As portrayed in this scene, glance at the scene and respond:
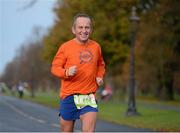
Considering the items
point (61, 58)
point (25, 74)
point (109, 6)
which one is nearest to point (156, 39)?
point (109, 6)

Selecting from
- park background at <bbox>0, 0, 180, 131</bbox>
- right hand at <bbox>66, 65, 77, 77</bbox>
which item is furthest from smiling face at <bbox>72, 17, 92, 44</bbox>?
park background at <bbox>0, 0, 180, 131</bbox>

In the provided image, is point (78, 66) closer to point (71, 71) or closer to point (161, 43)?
point (71, 71)

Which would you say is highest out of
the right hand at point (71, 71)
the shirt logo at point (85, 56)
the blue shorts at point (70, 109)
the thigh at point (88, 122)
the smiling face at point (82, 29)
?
the smiling face at point (82, 29)

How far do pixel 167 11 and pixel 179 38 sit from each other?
6.44 meters

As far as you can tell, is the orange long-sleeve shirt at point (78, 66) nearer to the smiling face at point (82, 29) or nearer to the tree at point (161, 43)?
the smiling face at point (82, 29)

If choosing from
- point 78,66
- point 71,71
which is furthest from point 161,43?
point 71,71

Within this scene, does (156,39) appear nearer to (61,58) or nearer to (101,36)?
(101,36)

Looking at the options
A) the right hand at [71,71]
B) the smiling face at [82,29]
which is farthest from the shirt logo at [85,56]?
the right hand at [71,71]

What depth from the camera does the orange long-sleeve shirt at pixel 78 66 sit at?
7855 millimetres

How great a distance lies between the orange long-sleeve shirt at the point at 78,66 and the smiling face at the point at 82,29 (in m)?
0.08

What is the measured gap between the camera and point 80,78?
7859 millimetres

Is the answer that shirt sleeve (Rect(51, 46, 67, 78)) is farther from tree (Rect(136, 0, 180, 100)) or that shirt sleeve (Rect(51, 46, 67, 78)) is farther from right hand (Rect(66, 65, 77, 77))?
tree (Rect(136, 0, 180, 100))

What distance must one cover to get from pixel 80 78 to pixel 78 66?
0.15 meters

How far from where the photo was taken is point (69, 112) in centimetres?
791
